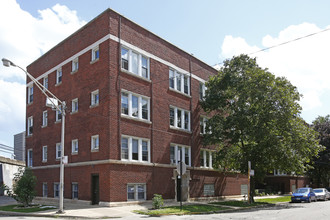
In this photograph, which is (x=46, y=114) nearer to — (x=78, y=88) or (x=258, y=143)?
(x=78, y=88)

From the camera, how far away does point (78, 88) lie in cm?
2694

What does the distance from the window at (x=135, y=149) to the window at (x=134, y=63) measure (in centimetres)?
510

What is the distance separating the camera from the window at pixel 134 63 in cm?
2498

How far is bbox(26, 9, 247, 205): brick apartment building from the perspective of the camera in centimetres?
2350

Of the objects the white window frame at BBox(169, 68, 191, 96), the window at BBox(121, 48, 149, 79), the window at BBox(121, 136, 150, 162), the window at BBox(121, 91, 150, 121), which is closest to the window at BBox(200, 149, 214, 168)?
the white window frame at BBox(169, 68, 191, 96)

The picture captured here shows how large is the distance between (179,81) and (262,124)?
8.44m

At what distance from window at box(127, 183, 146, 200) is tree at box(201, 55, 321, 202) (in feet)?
24.4

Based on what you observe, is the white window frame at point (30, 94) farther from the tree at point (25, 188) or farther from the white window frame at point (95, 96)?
the tree at point (25, 188)

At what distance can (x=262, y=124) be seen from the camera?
2580 centimetres

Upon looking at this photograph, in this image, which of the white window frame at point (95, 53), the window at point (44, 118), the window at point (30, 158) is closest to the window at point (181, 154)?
the white window frame at point (95, 53)

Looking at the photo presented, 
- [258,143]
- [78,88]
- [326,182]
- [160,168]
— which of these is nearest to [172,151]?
[160,168]

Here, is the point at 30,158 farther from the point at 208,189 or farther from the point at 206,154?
the point at 208,189

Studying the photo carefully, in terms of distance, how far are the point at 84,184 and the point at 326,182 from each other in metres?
45.9

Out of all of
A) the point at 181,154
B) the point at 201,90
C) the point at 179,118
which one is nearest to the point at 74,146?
the point at 181,154
